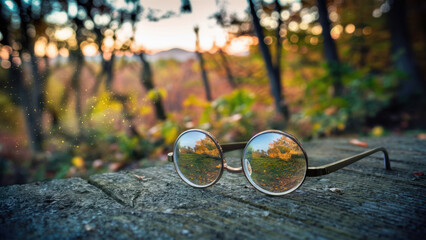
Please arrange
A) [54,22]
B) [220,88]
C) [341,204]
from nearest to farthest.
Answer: [341,204] → [54,22] → [220,88]

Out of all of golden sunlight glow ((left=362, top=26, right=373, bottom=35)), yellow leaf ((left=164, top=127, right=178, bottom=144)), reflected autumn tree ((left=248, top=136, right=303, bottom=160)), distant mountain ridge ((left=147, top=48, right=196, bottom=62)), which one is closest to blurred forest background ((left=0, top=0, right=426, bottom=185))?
yellow leaf ((left=164, top=127, right=178, bottom=144))

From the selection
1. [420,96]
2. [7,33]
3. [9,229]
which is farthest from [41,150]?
[420,96]

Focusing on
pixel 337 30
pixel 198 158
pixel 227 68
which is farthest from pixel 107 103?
pixel 337 30

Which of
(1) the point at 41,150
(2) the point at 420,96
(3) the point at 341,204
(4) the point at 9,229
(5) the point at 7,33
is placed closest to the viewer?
(4) the point at 9,229

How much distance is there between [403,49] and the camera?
6.37 m

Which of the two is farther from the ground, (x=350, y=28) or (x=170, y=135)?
(x=350, y=28)

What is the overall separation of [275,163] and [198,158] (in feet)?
1.22

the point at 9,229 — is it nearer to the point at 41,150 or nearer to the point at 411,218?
the point at 411,218

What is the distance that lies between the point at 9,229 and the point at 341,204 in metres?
1.08

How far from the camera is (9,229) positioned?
744mm

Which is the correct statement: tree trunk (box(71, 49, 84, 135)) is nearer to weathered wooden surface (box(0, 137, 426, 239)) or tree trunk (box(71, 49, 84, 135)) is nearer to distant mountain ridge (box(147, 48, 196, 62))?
distant mountain ridge (box(147, 48, 196, 62))

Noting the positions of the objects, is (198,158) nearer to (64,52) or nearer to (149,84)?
(149,84)

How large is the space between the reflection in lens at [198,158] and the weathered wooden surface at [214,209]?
0.06 metres

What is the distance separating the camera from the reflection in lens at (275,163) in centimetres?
101
